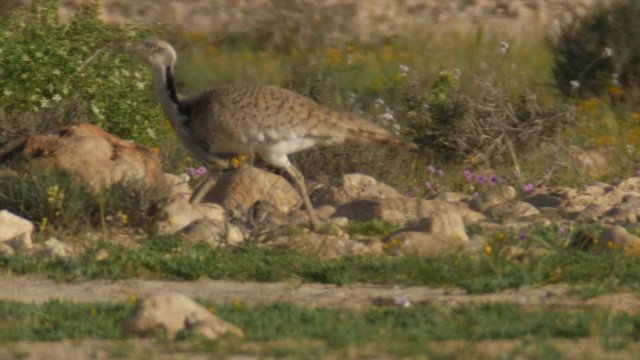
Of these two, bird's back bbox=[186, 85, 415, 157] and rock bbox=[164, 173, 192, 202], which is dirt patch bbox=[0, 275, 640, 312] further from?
rock bbox=[164, 173, 192, 202]

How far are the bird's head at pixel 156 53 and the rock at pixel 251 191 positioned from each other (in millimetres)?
931

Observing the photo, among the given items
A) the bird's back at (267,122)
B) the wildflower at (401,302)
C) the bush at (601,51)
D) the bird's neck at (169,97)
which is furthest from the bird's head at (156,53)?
the bush at (601,51)

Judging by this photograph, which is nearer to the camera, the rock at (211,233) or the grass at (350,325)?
the grass at (350,325)

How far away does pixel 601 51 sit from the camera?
1258cm

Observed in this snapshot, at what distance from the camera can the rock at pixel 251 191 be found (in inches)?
340

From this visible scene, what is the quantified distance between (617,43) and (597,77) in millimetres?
396

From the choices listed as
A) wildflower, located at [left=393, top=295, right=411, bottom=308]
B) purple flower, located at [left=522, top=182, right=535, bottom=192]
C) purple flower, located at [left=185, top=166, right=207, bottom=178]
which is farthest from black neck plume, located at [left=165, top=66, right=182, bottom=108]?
wildflower, located at [left=393, top=295, right=411, bottom=308]

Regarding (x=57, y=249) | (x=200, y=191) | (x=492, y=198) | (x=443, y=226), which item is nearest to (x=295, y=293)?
(x=443, y=226)

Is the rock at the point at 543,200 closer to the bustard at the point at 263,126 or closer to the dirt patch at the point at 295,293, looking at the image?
the bustard at the point at 263,126

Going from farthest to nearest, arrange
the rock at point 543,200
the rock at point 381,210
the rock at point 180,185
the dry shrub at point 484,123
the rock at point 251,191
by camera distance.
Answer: the dry shrub at point 484,123, the rock at point 543,200, the rock at point 180,185, the rock at point 251,191, the rock at point 381,210

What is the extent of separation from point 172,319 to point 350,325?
0.79m

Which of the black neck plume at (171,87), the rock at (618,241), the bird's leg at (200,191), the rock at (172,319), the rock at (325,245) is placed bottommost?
the bird's leg at (200,191)

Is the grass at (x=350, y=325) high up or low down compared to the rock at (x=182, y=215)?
up

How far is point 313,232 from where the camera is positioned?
7.92 m
